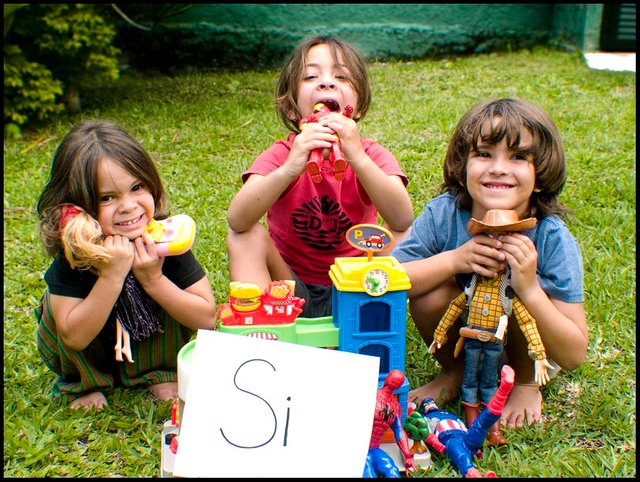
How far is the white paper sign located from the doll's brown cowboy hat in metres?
0.50

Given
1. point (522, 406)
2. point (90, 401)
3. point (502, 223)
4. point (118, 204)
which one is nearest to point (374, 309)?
point (502, 223)

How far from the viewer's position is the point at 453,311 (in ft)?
6.40

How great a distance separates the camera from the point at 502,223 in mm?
1820

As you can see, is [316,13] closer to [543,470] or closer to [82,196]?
[82,196]

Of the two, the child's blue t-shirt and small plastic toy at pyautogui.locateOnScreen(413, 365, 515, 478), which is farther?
the child's blue t-shirt

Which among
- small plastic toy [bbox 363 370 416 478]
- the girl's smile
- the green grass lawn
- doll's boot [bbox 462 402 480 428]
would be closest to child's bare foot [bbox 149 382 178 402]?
the green grass lawn

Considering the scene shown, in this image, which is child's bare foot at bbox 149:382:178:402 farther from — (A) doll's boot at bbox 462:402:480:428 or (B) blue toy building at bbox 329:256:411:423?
(A) doll's boot at bbox 462:402:480:428

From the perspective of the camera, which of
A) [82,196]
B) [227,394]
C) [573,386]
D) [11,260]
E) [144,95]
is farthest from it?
[144,95]

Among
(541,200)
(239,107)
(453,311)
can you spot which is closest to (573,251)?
(541,200)

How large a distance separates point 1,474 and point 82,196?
766 millimetres

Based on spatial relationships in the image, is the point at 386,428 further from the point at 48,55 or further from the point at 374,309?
the point at 48,55

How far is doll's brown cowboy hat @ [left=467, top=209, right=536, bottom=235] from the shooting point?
1812 millimetres

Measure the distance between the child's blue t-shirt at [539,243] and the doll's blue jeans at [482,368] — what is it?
23 cm

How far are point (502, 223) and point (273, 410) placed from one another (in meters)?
0.76
